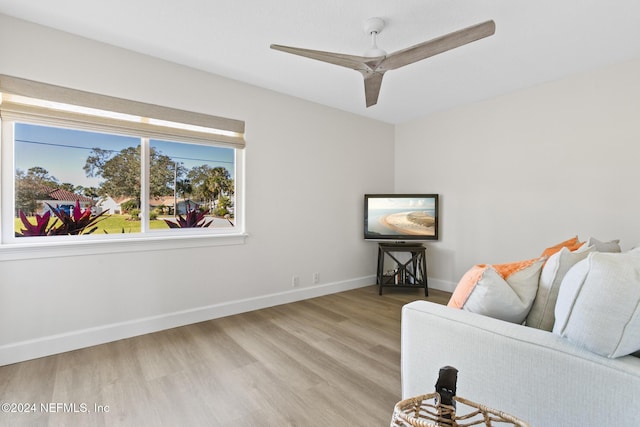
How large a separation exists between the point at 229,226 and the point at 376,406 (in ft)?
7.33

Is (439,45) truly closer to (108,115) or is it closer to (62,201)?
(108,115)

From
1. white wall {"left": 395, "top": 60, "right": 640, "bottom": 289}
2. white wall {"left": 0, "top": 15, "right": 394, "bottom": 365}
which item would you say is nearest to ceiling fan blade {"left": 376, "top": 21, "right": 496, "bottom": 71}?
white wall {"left": 0, "top": 15, "right": 394, "bottom": 365}

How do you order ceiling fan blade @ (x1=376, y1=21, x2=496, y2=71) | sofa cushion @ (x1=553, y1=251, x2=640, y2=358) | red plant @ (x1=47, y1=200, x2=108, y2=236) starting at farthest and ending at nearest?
red plant @ (x1=47, y1=200, x2=108, y2=236) < ceiling fan blade @ (x1=376, y1=21, x2=496, y2=71) < sofa cushion @ (x1=553, y1=251, x2=640, y2=358)

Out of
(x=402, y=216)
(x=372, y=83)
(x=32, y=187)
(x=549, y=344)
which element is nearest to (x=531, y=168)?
(x=402, y=216)

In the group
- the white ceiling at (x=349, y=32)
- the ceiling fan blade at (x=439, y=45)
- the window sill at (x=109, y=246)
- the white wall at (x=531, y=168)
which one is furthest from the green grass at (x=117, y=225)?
the white wall at (x=531, y=168)

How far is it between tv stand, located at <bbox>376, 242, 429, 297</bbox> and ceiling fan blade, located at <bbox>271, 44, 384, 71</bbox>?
2.43 m

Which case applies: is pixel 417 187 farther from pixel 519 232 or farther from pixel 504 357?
pixel 504 357

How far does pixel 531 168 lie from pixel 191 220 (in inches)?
143

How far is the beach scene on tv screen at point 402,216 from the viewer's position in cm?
414

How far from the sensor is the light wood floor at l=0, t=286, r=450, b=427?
1.68m

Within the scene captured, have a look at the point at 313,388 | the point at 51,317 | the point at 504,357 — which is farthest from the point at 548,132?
the point at 51,317

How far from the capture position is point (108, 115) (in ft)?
8.59

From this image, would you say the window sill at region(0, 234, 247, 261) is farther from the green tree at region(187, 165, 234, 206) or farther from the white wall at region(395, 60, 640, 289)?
the white wall at region(395, 60, 640, 289)

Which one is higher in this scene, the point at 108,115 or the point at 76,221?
the point at 108,115
